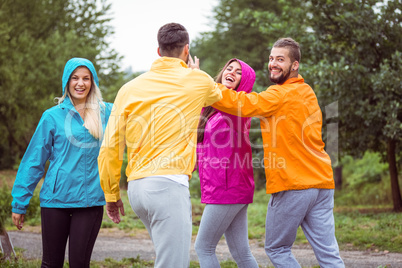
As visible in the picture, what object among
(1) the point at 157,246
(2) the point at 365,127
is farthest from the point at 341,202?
(1) the point at 157,246

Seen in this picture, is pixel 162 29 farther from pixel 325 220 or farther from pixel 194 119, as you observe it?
pixel 325 220

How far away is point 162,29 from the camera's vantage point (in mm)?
3086

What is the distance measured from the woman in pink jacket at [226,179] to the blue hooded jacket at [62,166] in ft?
3.10

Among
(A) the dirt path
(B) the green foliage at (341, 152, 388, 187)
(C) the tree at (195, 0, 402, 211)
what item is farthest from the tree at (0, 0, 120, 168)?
(B) the green foliage at (341, 152, 388, 187)

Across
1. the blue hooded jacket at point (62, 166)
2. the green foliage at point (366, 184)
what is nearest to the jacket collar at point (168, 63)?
the blue hooded jacket at point (62, 166)

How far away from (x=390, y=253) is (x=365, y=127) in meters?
4.63

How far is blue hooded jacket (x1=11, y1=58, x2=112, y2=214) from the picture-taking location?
3633mm

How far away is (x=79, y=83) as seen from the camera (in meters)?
3.95

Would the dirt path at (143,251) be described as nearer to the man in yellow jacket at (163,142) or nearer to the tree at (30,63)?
the man in yellow jacket at (163,142)

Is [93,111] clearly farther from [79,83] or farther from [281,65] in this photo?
[281,65]

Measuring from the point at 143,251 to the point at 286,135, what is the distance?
16.3 feet

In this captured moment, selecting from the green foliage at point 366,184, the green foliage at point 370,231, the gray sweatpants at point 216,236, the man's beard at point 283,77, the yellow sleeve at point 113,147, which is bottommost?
the green foliage at point 366,184

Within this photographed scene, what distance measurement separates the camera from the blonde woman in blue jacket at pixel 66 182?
361cm

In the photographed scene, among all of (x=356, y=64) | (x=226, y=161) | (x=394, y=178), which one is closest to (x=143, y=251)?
(x=226, y=161)
